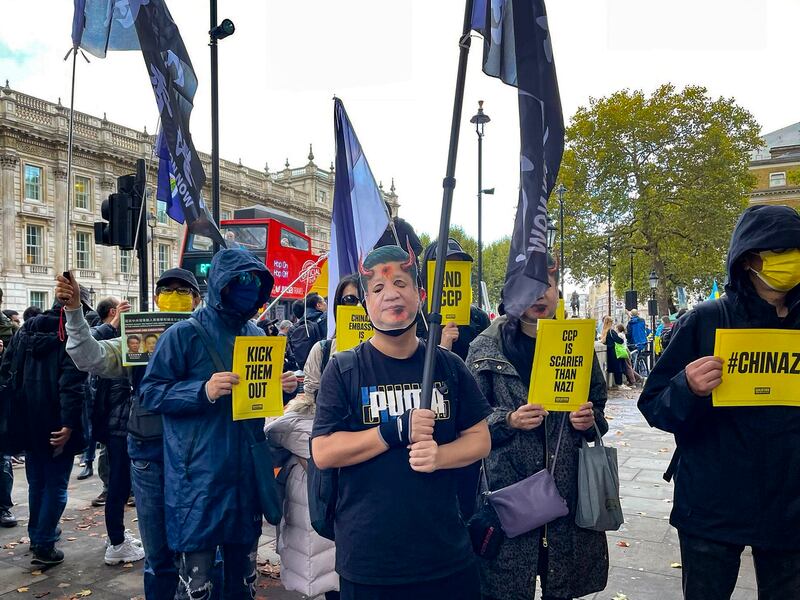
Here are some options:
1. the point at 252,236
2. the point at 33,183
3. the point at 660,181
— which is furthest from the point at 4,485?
the point at 33,183

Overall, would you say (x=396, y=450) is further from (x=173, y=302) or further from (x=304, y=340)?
(x=304, y=340)

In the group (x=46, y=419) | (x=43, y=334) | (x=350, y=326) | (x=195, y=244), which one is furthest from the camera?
(x=195, y=244)

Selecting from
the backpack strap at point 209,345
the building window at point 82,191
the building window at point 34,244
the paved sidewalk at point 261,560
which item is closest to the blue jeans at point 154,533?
the backpack strap at point 209,345

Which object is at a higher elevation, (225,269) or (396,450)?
(225,269)

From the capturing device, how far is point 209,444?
122 inches

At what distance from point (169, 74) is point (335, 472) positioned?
3029 mm

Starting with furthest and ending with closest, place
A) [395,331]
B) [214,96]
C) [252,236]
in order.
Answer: [252,236], [214,96], [395,331]

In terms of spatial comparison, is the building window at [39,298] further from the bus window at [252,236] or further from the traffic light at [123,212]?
the traffic light at [123,212]

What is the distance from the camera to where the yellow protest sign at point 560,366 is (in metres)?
2.86

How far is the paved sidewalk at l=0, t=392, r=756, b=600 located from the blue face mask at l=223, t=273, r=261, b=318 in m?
2.11

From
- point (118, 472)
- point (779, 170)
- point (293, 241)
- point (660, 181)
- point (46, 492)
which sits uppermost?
point (779, 170)

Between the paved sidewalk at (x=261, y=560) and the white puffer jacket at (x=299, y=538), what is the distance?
2.74 ft

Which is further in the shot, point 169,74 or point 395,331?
point 169,74

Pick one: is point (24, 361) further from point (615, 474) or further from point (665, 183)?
point (665, 183)
